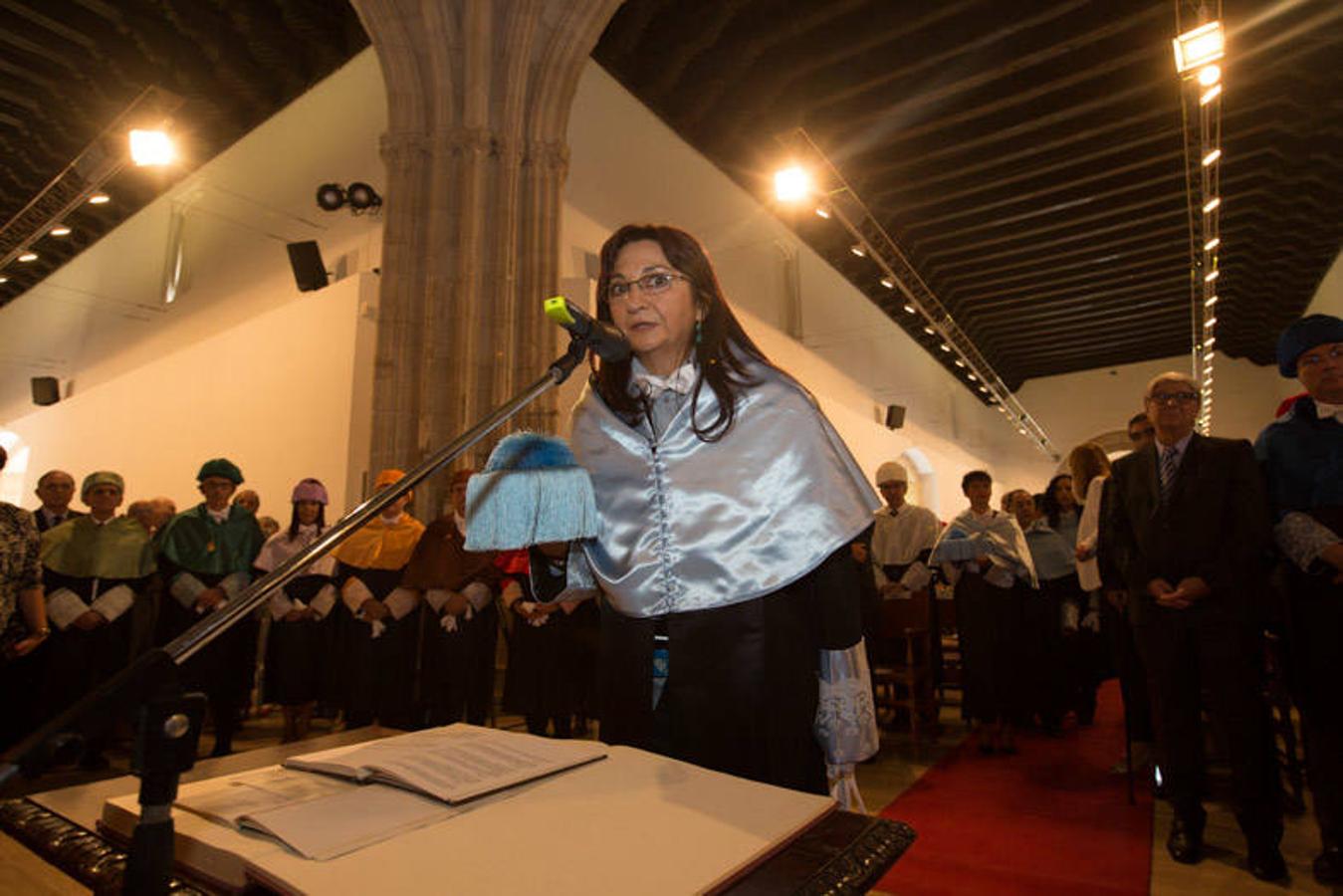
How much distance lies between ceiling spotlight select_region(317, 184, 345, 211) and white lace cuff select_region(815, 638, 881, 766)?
708cm

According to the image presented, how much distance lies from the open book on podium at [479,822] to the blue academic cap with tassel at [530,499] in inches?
16.3

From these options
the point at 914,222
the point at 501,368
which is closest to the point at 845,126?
the point at 914,222

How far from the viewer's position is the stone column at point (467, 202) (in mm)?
5621

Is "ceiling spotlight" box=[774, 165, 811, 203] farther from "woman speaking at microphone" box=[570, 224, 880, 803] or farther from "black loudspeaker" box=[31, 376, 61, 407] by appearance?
"black loudspeaker" box=[31, 376, 61, 407]

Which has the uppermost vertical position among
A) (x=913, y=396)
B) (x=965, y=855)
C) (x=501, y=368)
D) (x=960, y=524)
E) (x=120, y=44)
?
(x=120, y=44)

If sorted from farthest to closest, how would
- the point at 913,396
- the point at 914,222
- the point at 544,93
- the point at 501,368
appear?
1. the point at 913,396
2. the point at 914,222
3. the point at 544,93
4. the point at 501,368

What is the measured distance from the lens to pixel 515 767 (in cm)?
83

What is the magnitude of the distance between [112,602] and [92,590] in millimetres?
153

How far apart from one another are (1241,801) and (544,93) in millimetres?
6060

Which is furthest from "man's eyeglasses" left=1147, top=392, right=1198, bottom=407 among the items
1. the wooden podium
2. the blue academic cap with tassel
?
the wooden podium

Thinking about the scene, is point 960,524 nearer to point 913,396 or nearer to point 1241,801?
point 1241,801

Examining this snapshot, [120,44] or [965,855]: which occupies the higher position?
[120,44]

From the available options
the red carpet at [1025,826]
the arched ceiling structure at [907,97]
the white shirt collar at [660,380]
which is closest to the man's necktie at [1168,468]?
the red carpet at [1025,826]

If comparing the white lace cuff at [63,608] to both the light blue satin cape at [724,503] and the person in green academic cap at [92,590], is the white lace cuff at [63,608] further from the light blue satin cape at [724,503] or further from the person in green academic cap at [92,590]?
the light blue satin cape at [724,503]
